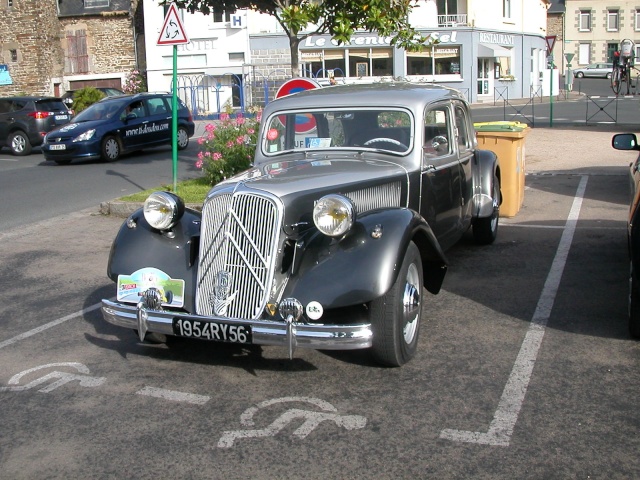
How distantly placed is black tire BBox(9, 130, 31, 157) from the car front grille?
17979 millimetres

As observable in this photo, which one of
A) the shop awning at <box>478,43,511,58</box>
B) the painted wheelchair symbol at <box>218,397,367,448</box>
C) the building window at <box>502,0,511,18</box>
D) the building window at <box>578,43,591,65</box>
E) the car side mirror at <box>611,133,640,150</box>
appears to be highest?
the building window at <box>502,0,511,18</box>

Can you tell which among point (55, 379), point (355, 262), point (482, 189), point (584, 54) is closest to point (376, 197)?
point (355, 262)

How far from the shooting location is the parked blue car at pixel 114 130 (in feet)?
59.2

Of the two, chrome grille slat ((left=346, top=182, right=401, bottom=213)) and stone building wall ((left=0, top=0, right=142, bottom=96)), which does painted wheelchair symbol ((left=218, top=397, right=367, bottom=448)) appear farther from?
stone building wall ((left=0, top=0, right=142, bottom=96))

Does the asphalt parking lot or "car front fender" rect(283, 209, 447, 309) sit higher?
"car front fender" rect(283, 209, 447, 309)

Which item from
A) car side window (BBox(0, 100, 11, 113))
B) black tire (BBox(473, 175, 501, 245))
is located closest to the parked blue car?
car side window (BBox(0, 100, 11, 113))

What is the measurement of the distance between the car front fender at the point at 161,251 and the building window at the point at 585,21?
7025cm

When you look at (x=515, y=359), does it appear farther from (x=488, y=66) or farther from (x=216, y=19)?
(x=488, y=66)

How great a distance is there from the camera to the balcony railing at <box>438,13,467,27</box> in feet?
135

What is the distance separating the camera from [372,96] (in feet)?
21.3

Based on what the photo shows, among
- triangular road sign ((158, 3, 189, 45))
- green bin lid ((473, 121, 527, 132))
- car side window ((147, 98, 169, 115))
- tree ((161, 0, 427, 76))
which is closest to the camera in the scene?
green bin lid ((473, 121, 527, 132))

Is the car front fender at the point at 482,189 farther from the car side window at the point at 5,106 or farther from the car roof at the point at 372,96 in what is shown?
the car side window at the point at 5,106

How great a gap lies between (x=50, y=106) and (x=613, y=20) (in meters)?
59.7

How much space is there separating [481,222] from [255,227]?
13.2 ft
